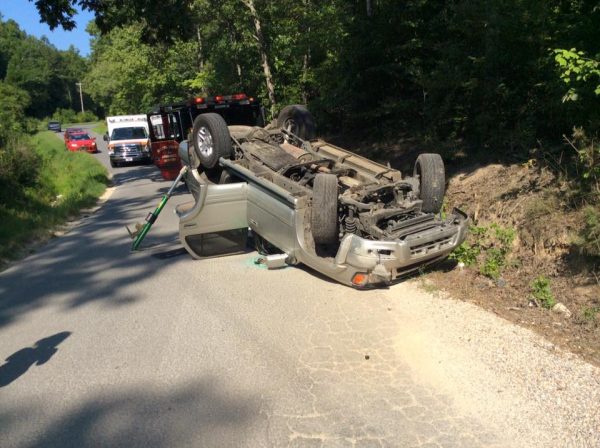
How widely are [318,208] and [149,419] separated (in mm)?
2832

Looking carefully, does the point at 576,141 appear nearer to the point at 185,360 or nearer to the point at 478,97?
the point at 478,97

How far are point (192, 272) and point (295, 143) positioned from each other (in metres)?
2.90

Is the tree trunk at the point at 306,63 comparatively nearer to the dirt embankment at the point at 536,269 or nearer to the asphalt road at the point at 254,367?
the dirt embankment at the point at 536,269

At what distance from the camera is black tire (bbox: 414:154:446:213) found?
625cm

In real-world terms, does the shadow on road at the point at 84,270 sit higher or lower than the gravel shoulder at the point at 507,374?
higher

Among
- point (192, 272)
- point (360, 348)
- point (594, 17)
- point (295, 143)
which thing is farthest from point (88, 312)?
point (594, 17)

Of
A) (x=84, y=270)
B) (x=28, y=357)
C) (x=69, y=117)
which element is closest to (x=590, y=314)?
(x=28, y=357)

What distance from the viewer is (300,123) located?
29.2 feet

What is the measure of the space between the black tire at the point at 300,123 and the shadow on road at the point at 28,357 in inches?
201

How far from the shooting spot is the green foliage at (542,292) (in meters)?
5.07

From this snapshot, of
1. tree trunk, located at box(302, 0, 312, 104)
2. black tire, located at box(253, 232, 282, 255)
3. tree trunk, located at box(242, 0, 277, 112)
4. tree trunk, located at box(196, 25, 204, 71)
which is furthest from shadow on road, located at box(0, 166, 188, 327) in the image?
tree trunk, located at box(196, 25, 204, 71)

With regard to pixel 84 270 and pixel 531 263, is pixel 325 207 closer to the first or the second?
pixel 531 263

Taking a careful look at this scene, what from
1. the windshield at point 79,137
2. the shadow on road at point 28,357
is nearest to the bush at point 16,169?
the shadow on road at point 28,357

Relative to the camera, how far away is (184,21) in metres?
14.5
